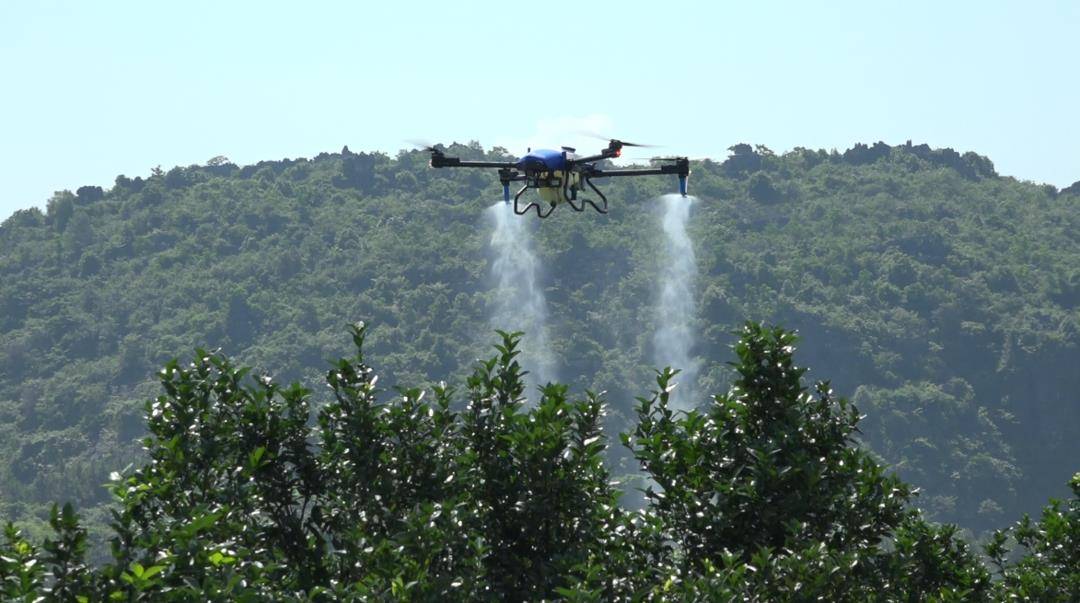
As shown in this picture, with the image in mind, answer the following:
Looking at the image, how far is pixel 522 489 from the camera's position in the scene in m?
23.3

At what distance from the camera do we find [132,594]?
1734 centimetres

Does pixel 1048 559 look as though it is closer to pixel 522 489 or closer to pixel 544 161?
pixel 522 489

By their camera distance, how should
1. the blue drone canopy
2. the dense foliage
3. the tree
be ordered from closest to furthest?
1. the dense foliage
2. the tree
3. the blue drone canopy

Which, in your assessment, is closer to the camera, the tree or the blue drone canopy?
the tree

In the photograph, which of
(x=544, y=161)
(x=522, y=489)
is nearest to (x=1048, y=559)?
(x=522, y=489)

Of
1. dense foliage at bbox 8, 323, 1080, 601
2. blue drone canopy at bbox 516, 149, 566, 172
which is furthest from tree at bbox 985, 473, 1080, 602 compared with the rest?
blue drone canopy at bbox 516, 149, 566, 172

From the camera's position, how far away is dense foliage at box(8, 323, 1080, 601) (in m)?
21.8

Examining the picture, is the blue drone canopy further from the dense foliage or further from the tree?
the dense foliage

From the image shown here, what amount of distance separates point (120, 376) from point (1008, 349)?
96.9 meters

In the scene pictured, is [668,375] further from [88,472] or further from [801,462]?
[88,472]

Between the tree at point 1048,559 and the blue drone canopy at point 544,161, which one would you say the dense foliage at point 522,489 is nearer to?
the tree at point 1048,559

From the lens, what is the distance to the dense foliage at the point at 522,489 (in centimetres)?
2184

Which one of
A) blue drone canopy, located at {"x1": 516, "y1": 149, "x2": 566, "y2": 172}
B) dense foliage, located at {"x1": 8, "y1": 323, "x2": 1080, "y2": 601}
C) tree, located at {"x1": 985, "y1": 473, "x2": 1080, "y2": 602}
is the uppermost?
blue drone canopy, located at {"x1": 516, "y1": 149, "x2": 566, "y2": 172}

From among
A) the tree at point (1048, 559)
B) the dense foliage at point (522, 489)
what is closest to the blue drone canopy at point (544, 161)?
the tree at point (1048, 559)
